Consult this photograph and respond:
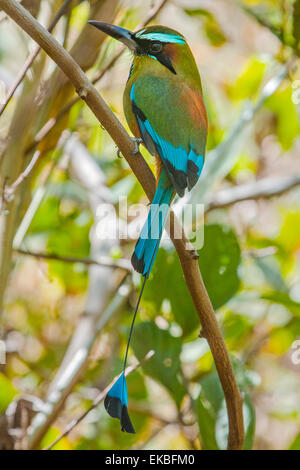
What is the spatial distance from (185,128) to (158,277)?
41 centimetres

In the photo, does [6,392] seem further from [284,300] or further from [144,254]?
[284,300]

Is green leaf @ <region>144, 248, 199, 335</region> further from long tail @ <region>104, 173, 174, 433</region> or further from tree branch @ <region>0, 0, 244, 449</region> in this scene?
long tail @ <region>104, 173, 174, 433</region>

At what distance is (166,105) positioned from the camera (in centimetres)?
103

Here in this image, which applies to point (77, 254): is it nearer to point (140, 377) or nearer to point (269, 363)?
point (140, 377)

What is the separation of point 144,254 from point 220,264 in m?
0.43

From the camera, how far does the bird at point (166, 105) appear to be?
3.36 ft

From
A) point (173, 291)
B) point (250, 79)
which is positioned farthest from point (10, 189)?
point (250, 79)

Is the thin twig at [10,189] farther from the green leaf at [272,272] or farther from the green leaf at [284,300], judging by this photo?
the green leaf at [272,272]

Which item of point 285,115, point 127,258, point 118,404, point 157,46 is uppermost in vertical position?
point 285,115

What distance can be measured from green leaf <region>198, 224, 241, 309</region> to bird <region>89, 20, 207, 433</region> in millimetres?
307

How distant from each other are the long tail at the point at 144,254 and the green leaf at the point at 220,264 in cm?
37

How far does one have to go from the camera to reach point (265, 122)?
7.47 feet

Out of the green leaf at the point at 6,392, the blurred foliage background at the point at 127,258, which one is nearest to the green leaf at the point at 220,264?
the blurred foliage background at the point at 127,258

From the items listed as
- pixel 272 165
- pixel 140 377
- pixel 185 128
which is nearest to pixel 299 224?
pixel 272 165
